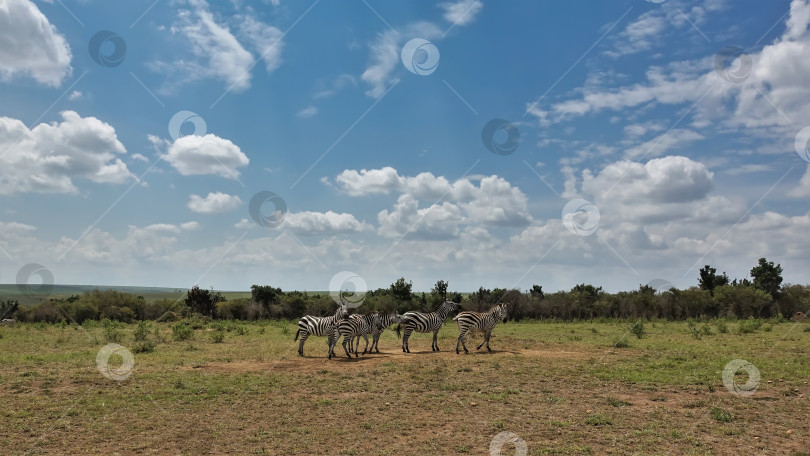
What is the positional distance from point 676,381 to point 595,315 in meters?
36.1

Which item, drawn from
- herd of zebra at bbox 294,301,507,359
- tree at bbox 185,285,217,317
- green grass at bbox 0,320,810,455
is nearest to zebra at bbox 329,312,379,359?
herd of zebra at bbox 294,301,507,359

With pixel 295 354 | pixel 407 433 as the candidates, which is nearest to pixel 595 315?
pixel 295 354

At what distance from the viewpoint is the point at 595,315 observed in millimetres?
48719

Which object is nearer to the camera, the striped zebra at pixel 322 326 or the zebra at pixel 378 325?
the striped zebra at pixel 322 326

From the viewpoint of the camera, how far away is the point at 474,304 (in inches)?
1844

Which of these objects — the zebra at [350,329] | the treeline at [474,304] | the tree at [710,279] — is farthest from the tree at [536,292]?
the zebra at [350,329]

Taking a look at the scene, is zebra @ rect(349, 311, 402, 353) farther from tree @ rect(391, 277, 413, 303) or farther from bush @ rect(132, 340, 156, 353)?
tree @ rect(391, 277, 413, 303)

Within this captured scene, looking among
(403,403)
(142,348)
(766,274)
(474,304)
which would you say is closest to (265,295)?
(474,304)

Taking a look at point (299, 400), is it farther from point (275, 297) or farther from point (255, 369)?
point (275, 297)

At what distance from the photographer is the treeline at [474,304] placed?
43.4 metres

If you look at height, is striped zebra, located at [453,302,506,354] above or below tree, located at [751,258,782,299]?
below

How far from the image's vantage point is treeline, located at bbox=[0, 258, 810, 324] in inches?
1709

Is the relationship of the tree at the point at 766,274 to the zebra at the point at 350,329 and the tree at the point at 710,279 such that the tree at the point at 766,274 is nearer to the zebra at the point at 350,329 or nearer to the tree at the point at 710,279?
the tree at the point at 710,279

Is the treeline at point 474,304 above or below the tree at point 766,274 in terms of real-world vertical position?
below
